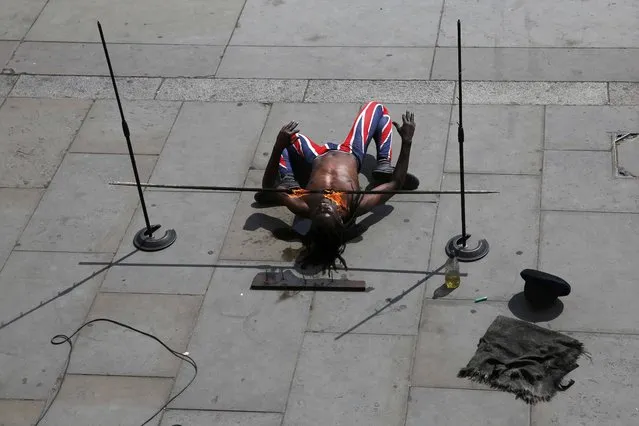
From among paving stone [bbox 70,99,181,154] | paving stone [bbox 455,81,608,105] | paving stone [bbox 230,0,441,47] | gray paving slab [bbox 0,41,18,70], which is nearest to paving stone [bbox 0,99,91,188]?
paving stone [bbox 70,99,181,154]

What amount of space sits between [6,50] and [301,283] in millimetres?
5630

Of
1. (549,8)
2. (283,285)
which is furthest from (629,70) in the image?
(283,285)

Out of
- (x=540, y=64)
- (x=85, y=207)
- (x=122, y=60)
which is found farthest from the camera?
(x=122, y=60)

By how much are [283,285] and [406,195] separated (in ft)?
5.37

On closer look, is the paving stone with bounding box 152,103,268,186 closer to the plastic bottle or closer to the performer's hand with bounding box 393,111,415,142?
the performer's hand with bounding box 393,111,415,142

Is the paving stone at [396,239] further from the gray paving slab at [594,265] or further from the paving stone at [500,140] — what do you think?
the gray paving slab at [594,265]

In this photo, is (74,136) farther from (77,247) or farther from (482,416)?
(482,416)

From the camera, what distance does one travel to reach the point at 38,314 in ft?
31.8

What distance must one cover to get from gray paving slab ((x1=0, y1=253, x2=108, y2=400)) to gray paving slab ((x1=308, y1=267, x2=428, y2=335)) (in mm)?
2013

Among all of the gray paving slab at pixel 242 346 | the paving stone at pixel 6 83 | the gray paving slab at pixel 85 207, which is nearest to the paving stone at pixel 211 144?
the gray paving slab at pixel 85 207

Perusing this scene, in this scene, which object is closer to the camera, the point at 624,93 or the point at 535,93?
the point at 624,93

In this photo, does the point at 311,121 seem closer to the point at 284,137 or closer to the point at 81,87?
the point at 284,137

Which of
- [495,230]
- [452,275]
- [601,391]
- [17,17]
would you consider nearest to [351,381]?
[452,275]

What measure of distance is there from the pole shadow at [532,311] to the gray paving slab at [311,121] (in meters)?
2.84
